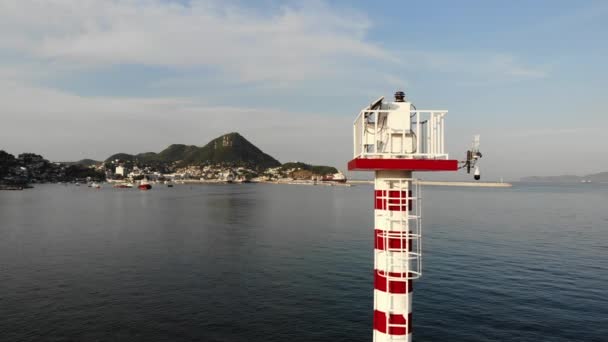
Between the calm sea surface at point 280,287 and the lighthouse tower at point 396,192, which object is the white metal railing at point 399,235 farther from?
the calm sea surface at point 280,287

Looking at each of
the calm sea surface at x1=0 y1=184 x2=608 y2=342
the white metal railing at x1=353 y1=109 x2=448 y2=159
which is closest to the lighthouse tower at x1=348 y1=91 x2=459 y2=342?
the white metal railing at x1=353 y1=109 x2=448 y2=159

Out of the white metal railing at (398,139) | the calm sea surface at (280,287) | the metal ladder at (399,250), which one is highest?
the white metal railing at (398,139)

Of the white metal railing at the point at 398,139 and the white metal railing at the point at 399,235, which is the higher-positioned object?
the white metal railing at the point at 398,139

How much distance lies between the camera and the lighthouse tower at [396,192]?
1132 centimetres

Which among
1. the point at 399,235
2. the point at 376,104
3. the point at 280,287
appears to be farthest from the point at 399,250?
the point at 280,287

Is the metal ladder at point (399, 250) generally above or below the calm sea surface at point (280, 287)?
above

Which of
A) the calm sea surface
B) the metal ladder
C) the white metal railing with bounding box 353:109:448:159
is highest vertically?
the white metal railing with bounding box 353:109:448:159

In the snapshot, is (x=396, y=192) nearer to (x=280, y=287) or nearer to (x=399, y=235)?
(x=399, y=235)

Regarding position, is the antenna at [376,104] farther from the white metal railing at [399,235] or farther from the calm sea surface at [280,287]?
the calm sea surface at [280,287]

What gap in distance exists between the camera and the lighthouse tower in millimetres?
11320

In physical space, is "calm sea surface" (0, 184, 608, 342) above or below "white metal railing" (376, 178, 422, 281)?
below

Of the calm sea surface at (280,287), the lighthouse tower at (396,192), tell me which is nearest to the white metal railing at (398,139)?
the lighthouse tower at (396,192)

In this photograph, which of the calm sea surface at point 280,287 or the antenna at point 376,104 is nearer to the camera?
the antenna at point 376,104

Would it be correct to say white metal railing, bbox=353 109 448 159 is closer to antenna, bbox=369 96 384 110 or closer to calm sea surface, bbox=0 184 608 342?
antenna, bbox=369 96 384 110
